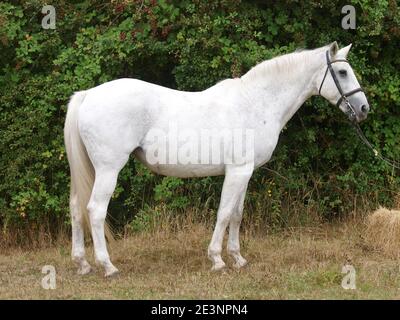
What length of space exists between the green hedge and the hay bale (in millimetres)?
1097

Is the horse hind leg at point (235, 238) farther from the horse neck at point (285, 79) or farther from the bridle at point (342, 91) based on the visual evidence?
the bridle at point (342, 91)

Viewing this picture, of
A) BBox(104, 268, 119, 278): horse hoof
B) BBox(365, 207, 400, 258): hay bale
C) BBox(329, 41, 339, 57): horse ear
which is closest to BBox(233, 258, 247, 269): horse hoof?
BBox(104, 268, 119, 278): horse hoof

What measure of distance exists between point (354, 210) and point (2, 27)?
488 centimetres

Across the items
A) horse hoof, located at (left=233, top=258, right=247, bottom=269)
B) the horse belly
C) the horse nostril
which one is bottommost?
horse hoof, located at (left=233, top=258, right=247, bottom=269)

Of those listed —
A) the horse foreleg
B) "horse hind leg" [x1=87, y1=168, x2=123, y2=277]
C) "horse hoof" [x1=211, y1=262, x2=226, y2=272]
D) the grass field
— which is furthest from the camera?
"horse hoof" [x1=211, y1=262, x2=226, y2=272]

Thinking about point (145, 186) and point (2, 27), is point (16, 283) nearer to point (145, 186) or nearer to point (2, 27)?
point (145, 186)

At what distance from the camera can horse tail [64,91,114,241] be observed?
680 centimetres

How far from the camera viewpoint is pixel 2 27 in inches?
343

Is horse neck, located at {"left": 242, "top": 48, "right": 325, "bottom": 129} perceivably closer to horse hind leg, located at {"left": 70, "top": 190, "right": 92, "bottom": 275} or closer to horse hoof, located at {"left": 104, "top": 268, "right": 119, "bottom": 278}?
horse hind leg, located at {"left": 70, "top": 190, "right": 92, "bottom": 275}

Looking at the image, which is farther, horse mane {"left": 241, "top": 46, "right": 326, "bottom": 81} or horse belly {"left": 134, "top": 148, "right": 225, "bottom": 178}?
horse mane {"left": 241, "top": 46, "right": 326, "bottom": 81}

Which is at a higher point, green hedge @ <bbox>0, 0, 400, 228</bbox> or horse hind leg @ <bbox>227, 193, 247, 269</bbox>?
green hedge @ <bbox>0, 0, 400, 228</bbox>

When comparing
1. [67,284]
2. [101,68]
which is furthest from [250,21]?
[67,284]

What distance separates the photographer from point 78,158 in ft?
22.4

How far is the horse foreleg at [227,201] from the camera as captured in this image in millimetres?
6832
